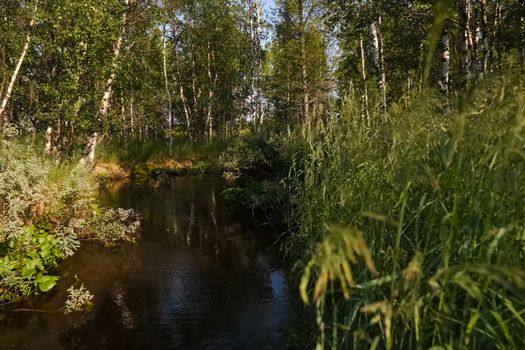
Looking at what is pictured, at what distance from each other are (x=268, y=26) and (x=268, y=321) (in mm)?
28017

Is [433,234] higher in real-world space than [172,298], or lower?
higher

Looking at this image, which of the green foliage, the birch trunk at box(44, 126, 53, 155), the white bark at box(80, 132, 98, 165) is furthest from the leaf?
the white bark at box(80, 132, 98, 165)

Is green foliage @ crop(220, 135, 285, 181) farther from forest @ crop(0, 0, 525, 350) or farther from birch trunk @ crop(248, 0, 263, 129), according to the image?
birch trunk @ crop(248, 0, 263, 129)

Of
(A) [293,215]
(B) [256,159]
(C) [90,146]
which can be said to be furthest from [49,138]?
(A) [293,215]

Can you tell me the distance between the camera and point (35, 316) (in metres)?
5.80

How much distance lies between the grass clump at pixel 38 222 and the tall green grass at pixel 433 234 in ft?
13.6

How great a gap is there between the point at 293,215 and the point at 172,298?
227cm

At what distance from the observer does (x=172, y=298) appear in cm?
646

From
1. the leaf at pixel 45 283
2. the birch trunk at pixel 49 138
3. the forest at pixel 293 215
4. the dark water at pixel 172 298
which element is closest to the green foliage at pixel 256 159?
the forest at pixel 293 215

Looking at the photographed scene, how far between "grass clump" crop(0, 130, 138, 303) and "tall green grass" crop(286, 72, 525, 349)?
415 cm

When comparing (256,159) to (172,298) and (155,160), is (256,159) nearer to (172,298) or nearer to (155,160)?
(172,298)

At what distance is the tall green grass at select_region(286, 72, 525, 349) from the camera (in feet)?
5.87

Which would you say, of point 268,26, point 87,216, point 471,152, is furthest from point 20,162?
point 268,26

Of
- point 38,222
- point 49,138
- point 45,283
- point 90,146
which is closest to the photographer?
point 45,283
